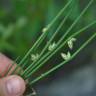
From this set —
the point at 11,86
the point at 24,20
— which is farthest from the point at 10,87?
the point at 24,20

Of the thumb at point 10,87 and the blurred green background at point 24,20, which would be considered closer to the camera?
the thumb at point 10,87

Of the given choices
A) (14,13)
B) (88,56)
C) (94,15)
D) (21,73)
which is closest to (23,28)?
(14,13)

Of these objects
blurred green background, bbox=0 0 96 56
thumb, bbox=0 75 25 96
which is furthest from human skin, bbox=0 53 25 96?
blurred green background, bbox=0 0 96 56

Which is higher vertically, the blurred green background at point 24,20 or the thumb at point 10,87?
the thumb at point 10,87

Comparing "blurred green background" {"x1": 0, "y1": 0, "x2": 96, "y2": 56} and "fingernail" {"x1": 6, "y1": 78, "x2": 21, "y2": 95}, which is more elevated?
"fingernail" {"x1": 6, "y1": 78, "x2": 21, "y2": 95}

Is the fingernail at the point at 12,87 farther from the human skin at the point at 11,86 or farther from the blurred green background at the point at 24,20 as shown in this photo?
the blurred green background at the point at 24,20

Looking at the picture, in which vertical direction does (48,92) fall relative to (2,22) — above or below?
below

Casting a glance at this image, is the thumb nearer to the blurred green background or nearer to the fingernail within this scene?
the fingernail

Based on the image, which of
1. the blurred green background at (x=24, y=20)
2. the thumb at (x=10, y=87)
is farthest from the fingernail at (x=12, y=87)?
the blurred green background at (x=24, y=20)

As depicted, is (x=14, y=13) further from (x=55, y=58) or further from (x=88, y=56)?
(x=88, y=56)
